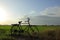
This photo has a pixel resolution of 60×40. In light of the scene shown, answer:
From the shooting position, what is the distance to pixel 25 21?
15805mm

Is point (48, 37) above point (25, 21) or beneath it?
beneath

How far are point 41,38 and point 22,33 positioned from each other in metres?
1.96

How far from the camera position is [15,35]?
18.7 metres

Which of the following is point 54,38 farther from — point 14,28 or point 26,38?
point 14,28

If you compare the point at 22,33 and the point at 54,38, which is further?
the point at 22,33

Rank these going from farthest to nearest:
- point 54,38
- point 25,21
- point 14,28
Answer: point 14,28 → point 54,38 → point 25,21

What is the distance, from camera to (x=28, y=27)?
54.7 feet

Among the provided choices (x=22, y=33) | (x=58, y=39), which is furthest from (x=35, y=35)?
(x=58, y=39)

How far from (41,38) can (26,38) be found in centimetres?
121

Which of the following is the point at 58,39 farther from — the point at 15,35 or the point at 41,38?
the point at 15,35

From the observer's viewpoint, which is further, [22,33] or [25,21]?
[22,33]

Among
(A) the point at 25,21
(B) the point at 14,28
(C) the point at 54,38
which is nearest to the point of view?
(A) the point at 25,21

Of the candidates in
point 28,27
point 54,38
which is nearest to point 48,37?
point 54,38

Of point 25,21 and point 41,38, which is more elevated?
point 25,21
